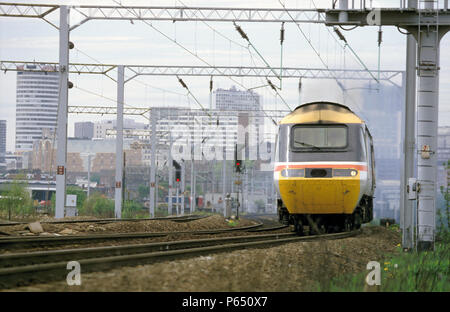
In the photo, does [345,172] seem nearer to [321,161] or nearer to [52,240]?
[321,161]

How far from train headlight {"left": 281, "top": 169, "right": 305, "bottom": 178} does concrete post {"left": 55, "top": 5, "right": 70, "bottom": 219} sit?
532 inches

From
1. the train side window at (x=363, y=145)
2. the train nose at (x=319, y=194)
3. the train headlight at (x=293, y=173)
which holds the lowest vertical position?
the train nose at (x=319, y=194)

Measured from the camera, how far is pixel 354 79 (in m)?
43.0

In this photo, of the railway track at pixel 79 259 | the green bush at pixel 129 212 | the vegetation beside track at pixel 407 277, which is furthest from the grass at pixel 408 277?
the green bush at pixel 129 212

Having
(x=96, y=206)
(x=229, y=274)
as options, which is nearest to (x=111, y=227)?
(x=229, y=274)

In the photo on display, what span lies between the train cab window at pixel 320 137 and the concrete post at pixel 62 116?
13.7 m

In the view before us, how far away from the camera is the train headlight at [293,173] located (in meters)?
18.0

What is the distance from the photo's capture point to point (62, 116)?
29.5 metres

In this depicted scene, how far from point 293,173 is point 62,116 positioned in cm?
1425

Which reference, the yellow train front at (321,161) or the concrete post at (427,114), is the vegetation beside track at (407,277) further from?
the yellow train front at (321,161)

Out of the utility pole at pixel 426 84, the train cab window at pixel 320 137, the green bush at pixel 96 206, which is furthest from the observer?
the green bush at pixel 96 206

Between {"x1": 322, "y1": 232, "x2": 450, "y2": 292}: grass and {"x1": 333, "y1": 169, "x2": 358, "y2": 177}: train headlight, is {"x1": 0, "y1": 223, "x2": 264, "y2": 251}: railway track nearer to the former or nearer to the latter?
{"x1": 333, "y1": 169, "x2": 358, "y2": 177}: train headlight

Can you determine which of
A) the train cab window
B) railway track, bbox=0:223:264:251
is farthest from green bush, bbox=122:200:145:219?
railway track, bbox=0:223:264:251
